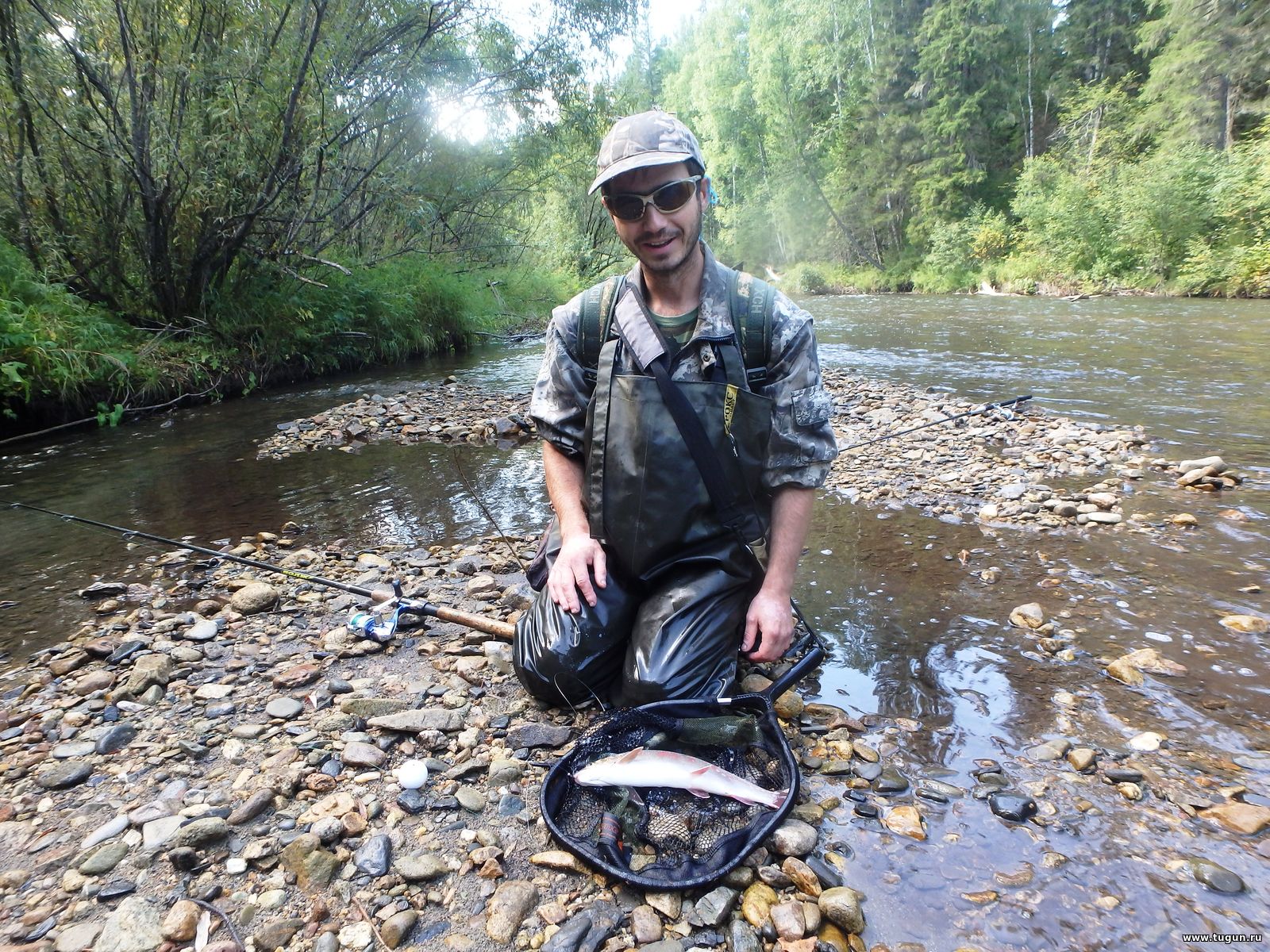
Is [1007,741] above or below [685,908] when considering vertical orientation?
below

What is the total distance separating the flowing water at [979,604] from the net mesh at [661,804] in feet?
0.94

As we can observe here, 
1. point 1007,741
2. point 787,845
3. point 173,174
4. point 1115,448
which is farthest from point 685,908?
point 173,174

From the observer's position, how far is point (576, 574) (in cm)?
254

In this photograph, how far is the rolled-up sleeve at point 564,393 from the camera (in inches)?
107

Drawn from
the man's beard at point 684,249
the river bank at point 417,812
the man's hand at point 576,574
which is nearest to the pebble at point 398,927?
the river bank at point 417,812

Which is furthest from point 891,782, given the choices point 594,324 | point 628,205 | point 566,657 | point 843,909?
point 628,205

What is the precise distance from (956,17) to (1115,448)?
34883 millimetres

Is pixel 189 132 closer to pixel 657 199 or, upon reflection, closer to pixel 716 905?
pixel 657 199

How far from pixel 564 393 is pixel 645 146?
0.94 meters

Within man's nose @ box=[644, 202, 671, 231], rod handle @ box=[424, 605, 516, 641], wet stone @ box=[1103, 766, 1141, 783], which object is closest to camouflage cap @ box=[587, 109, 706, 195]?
man's nose @ box=[644, 202, 671, 231]

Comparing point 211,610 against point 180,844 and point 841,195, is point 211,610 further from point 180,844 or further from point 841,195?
point 841,195

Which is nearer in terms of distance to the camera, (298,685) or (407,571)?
(298,685)

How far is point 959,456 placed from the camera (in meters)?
5.89

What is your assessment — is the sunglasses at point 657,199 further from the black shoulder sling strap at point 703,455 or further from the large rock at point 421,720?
the large rock at point 421,720
